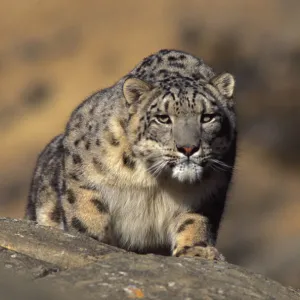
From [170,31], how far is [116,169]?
18.2 metres

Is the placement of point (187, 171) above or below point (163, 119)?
below

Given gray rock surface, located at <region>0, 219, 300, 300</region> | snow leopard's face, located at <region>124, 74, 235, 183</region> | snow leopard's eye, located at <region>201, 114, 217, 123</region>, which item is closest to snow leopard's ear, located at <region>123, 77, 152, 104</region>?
snow leopard's face, located at <region>124, 74, 235, 183</region>

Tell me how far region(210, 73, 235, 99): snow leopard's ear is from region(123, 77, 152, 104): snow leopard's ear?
0.64 meters

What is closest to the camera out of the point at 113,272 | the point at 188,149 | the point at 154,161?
the point at 113,272

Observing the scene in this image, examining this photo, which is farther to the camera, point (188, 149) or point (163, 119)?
point (163, 119)

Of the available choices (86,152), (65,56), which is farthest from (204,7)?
(86,152)

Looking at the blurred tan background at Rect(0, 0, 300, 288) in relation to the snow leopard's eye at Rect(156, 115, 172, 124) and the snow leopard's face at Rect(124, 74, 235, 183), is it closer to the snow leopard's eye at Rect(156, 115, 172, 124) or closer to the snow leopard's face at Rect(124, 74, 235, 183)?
the snow leopard's face at Rect(124, 74, 235, 183)

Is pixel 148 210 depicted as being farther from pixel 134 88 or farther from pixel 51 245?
pixel 51 245

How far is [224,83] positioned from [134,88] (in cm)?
86

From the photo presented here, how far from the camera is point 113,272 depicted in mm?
8102

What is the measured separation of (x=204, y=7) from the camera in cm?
2889

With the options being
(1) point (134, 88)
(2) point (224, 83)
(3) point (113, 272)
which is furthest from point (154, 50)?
(3) point (113, 272)

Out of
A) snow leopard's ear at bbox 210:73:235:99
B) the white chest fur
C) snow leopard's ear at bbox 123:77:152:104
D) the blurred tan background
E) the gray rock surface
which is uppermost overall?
the blurred tan background

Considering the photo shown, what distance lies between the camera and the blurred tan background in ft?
84.0
